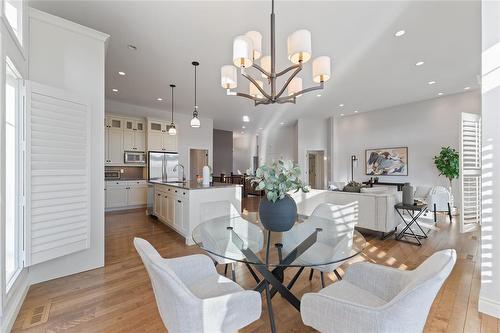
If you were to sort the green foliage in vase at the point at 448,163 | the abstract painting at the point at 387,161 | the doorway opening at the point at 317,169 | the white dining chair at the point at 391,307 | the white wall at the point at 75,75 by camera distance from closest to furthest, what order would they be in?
the white dining chair at the point at 391,307 → the white wall at the point at 75,75 → the green foliage in vase at the point at 448,163 → the abstract painting at the point at 387,161 → the doorway opening at the point at 317,169

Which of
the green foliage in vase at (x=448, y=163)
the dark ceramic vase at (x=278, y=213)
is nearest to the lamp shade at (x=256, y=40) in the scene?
the dark ceramic vase at (x=278, y=213)

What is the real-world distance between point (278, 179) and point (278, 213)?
27 centimetres

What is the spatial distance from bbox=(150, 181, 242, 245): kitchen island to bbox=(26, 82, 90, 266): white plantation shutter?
1.34 meters

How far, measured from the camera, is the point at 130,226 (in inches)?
174

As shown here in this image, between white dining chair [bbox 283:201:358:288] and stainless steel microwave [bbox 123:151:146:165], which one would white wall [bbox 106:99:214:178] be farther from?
white dining chair [bbox 283:201:358:288]

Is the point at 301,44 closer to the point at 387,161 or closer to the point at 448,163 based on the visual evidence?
the point at 448,163

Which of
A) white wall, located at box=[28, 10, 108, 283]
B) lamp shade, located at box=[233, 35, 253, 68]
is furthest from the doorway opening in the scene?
white wall, located at box=[28, 10, 108, 283]

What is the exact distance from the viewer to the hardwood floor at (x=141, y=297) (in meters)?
1.68

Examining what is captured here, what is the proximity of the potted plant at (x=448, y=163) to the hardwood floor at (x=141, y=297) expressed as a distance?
3074 millimetres

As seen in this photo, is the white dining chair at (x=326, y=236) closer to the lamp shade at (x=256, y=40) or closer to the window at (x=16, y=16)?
the lamp shade at (x=256, y=40)

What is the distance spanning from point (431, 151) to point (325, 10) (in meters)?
6.19

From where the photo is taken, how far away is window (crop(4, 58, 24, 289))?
1966mm

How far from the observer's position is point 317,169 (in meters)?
9.52

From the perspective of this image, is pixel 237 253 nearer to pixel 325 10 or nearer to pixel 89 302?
pixel 89 302
